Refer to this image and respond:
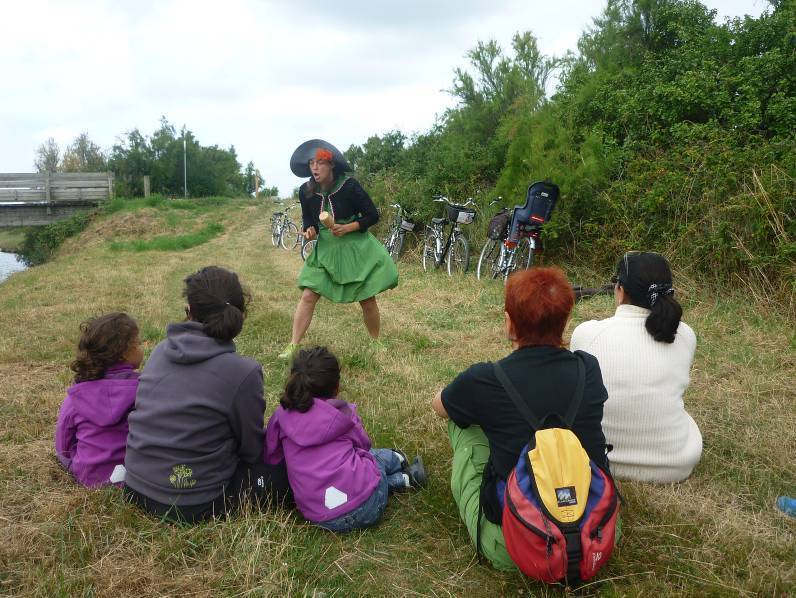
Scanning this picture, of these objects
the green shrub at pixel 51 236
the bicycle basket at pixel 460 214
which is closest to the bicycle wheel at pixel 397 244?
the bicycle basket at pixel 460 214

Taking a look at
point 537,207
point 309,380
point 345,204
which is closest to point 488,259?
point 537,207

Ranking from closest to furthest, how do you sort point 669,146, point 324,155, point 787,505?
point 787,505, point 324,155, point 669,146

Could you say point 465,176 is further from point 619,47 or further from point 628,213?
point 628,213

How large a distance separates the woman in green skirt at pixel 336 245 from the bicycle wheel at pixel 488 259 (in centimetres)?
410

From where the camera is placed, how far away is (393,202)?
14.1 metres

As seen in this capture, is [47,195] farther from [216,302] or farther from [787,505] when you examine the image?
[787,505]

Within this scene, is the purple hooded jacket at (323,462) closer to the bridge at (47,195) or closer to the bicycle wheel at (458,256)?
the bicycle wheel at (458,256)

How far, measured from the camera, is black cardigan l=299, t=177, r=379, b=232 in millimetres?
5254

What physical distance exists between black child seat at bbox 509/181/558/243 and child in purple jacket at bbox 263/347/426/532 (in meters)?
5.99

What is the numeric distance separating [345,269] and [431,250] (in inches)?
230

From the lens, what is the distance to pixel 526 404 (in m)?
2.19

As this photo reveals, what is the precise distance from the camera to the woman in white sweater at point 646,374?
8.93 feet

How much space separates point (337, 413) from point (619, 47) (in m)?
9.93

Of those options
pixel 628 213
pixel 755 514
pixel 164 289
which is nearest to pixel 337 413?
pixel 755 514
